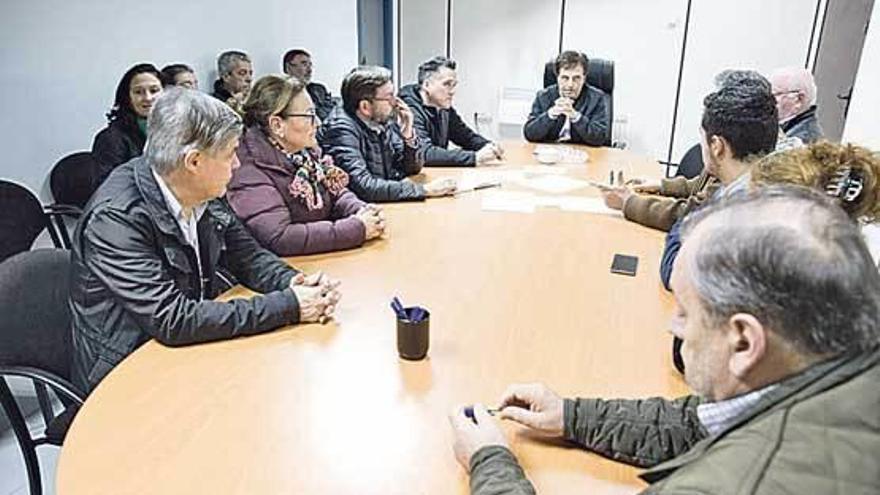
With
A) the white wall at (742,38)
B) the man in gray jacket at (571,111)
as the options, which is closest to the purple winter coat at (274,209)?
the man in gray jacket at (571,111)

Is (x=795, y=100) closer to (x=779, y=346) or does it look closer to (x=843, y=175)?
(x=843, y=175)

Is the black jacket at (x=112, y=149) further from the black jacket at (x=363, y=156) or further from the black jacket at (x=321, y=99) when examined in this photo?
the black jacket at (x=321, y=99)

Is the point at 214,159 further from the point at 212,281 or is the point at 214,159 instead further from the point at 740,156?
the point at 740,156

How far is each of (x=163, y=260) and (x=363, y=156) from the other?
1393 millimetres

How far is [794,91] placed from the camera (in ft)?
10.3

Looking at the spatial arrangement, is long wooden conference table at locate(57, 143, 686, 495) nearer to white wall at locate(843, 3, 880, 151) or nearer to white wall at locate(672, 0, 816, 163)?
white wall at locate(843, 3, 880, 151)

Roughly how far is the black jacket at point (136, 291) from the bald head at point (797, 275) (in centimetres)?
110

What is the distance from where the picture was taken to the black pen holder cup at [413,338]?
58.9 inches

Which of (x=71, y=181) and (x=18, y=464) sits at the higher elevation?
(x=71, y=181)

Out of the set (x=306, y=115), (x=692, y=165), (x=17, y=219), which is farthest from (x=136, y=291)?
(x=692, y=165)

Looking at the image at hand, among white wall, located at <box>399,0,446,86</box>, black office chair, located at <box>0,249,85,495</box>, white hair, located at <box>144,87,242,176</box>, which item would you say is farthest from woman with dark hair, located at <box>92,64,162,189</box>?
white wall, located at <box>399,0,446,86</box>

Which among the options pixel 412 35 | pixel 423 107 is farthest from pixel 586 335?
pixel 412 35

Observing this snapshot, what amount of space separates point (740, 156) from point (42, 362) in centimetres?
191

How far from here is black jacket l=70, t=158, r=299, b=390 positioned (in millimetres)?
1541
